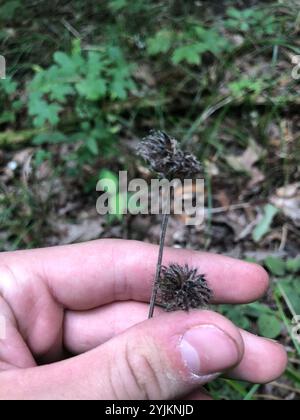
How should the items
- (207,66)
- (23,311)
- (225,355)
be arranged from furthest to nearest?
(207,66) < (23,311) < (225,355)

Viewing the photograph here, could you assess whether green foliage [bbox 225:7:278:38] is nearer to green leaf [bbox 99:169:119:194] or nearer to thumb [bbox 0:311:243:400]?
green leaf [bbox 99:169:119:194]

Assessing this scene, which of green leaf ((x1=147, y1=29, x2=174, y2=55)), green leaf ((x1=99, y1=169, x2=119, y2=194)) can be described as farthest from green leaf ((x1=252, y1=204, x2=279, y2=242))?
green leaf ((x1=147, y1=29, x2=174, y2=55))

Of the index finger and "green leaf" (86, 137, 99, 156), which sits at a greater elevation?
"green leaf" (86, 137, 99, 156)

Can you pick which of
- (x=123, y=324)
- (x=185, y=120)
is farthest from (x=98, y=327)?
(x=185, y=120)

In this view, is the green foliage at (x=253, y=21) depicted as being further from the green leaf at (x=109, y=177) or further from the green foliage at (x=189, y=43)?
the green leaf at (x=109, y=177)

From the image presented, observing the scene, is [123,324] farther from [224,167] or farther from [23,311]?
[224,167]

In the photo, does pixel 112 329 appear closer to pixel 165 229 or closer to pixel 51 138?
pixel 165 229
